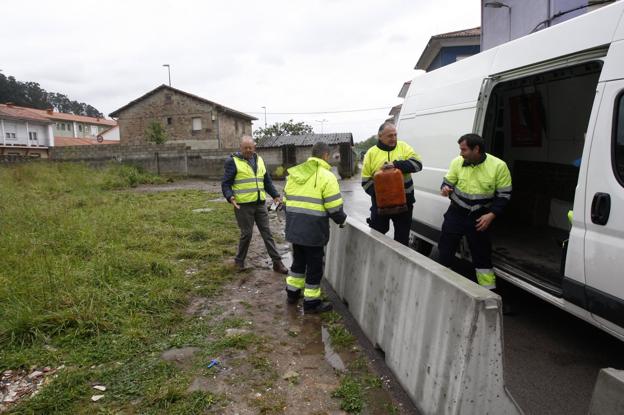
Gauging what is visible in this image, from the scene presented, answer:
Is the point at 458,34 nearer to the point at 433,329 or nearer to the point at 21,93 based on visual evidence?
the point at 433,329

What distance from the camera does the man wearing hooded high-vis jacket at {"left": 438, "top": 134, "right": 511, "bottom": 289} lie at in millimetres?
4059

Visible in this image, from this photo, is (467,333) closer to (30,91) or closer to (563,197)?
(563,197)

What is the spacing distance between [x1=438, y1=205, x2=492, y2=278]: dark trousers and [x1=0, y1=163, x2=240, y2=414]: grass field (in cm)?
251

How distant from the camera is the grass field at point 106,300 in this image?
116 inches

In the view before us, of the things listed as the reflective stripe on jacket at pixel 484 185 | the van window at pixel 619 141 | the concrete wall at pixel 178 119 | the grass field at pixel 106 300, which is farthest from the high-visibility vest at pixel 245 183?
the concrete wall at pixel 178 119

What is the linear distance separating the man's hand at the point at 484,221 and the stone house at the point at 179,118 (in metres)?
34.9

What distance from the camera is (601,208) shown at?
9.29 ft

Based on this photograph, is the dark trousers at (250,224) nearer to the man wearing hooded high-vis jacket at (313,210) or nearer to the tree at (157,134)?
the man wearing hooded high-vis jacket at (313,210)

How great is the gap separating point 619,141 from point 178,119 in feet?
129

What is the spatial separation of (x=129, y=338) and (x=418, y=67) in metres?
28.0

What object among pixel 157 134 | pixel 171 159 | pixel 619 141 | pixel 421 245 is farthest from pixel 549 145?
pixel 157 134

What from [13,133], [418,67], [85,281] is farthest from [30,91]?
[85,281]

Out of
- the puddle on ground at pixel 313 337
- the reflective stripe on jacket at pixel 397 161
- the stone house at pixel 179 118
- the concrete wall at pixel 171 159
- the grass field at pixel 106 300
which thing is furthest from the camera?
the stone house at pixel 179 118

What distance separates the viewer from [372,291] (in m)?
3.67
